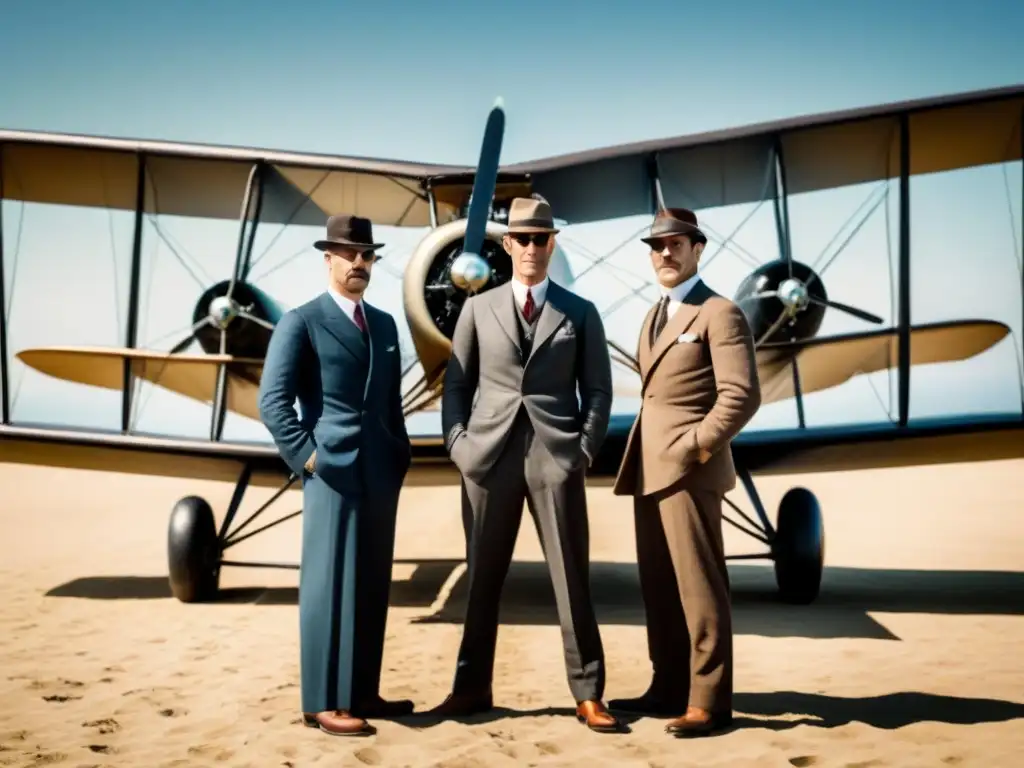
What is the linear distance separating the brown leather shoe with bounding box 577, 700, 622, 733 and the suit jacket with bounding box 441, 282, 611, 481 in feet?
3.20

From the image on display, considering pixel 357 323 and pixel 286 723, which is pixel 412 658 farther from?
pixel 357 323

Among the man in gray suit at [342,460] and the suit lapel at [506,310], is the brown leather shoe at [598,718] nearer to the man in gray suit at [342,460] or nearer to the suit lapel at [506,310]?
the man in gray suit at [342,460]

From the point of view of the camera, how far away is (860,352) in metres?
9.77

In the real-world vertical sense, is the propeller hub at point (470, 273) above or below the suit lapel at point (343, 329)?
above

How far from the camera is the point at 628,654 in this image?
18.7 ft

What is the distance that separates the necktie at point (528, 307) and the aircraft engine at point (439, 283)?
2777 mm

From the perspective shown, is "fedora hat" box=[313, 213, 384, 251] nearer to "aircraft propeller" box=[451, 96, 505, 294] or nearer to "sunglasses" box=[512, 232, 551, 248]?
"sunglasses" box=[512, 232, 551, 248]

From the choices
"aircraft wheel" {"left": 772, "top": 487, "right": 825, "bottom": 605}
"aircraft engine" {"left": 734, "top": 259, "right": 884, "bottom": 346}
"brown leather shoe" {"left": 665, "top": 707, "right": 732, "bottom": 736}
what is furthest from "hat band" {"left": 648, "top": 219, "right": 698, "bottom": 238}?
"aircraft engine" {"left": 734, "top": 259, "right": 884, "bottom": 346}

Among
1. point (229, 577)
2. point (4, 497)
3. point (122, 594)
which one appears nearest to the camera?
point (122, 594)

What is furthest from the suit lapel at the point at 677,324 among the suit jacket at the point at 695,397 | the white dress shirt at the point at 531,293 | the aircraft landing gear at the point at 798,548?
the aircraft landing gear at the point at 798,548

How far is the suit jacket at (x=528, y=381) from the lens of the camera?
A: 12.5 ft

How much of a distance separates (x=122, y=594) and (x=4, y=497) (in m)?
26.0

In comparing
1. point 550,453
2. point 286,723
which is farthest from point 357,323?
point 286,723

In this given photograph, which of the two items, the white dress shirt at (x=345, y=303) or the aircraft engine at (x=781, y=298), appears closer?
the white dress shirt at (x=345, y=303)
